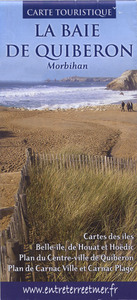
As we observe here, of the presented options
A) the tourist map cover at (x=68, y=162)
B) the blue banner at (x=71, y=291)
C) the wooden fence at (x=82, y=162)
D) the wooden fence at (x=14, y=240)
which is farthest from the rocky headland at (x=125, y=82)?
the blue banner at (x=71, y=291)

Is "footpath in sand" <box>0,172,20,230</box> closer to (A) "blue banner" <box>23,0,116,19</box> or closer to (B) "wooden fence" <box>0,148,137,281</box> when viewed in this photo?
(B) "wooden fence" <box>0,148,137,281</box>

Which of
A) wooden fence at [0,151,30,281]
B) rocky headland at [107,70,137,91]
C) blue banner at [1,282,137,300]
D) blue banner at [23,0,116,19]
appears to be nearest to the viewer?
wooden fence at [0,151,30,281]

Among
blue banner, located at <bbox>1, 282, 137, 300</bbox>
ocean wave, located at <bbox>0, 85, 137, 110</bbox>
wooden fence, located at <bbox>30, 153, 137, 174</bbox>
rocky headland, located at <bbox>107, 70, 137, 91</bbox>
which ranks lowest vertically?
blue banner, located at <bbox>1, 282, 137, 300</bbox>

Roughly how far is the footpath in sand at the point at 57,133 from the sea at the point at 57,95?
0.67ft

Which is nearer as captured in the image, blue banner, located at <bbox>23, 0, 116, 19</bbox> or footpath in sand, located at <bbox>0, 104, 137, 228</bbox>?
blue banner, located at <bbox>23, 0, 116, 19</bbox>

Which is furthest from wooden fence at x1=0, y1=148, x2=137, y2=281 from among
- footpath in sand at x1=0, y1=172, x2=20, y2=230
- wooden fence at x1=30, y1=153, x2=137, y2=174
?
footpath in sand at x1=0, y1=172, x2=20, y2=230

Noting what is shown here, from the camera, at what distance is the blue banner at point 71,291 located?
427 centimetres

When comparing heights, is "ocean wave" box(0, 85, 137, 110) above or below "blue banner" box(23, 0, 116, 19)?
below

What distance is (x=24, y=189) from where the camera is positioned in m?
5.50

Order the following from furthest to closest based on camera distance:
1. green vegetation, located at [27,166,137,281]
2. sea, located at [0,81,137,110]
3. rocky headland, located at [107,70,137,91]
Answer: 1. sea, located at [0,81,137,110]
2. rocky headland, located at [107,70,137,91]
3. green vegetation, located at [27,166,137,281]

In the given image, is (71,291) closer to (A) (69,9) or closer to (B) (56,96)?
(B) (56,96)

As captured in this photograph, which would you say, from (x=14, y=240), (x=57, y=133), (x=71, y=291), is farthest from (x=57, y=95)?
(x=14, y=240)

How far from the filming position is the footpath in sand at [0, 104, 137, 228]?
664cm

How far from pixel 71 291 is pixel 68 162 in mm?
2710
